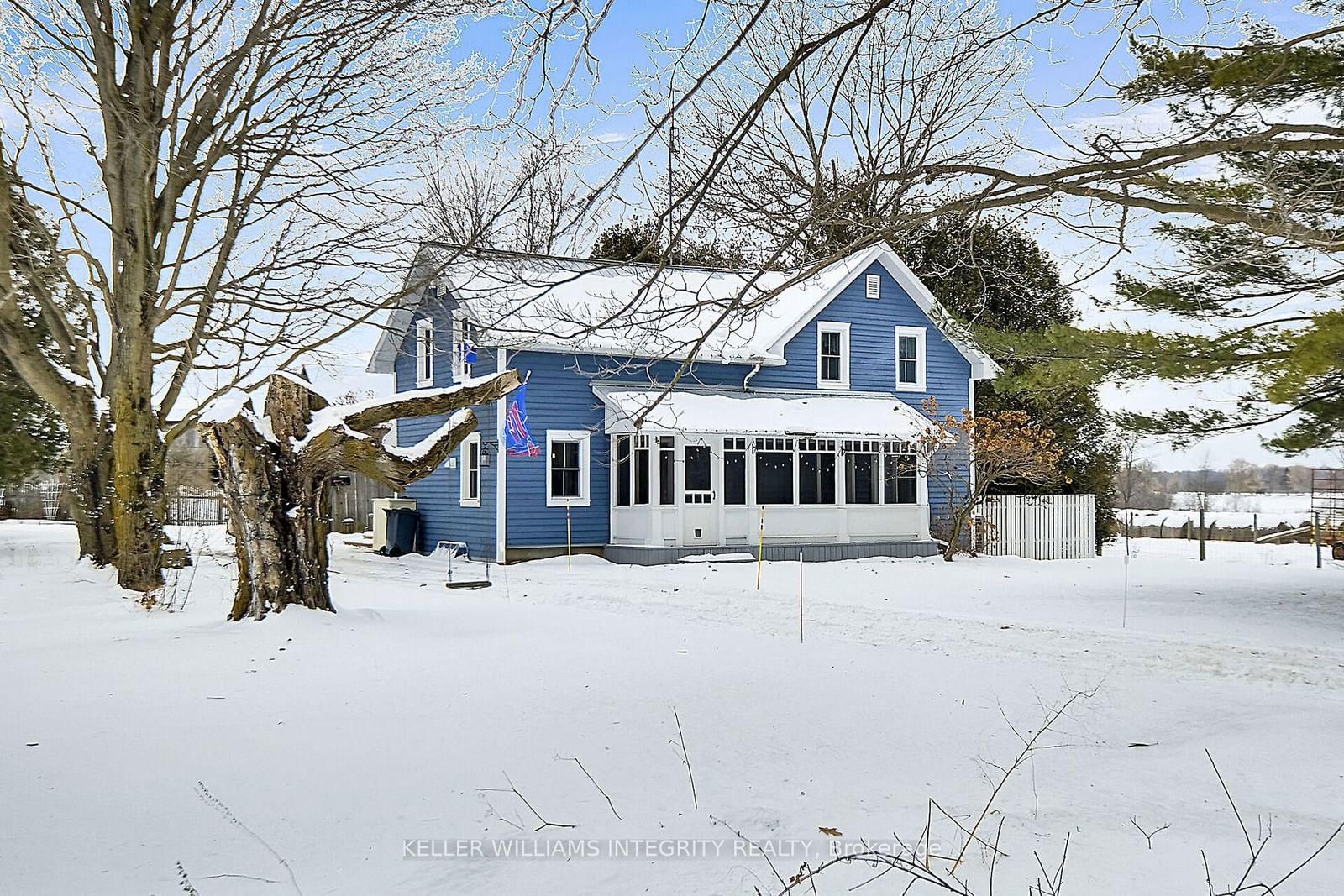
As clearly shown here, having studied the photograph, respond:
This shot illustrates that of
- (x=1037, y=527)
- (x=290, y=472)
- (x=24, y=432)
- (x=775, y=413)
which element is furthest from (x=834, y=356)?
(x=24, y=432)

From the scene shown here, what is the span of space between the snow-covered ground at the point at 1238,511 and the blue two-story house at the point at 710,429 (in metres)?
7.60

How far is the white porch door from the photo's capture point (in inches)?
749

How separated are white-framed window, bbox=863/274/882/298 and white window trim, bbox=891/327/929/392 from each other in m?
0.96

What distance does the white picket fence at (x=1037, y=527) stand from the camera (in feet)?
73.9

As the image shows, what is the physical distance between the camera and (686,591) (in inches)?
558

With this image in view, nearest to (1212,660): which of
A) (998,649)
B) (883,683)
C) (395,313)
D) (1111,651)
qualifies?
(1111,651)

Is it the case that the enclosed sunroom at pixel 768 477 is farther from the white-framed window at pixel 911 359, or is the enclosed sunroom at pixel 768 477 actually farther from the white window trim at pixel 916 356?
the white-framed window at pixel 911 359

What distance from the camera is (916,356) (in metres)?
22.8

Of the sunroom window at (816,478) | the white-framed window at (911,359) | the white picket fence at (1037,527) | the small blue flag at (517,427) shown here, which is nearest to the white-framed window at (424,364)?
the small blue flag at (517,427)

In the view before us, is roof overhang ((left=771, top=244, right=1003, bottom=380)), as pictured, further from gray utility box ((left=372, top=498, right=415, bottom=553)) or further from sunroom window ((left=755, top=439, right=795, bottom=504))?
gray utility box ((left=372, top=498, right=415, bottom=553))

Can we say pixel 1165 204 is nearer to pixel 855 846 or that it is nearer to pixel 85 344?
pixel 855 846

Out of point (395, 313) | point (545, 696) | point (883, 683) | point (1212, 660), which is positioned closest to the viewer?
point (545, 696)

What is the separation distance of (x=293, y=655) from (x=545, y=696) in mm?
2175

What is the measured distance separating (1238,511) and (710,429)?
115ft
